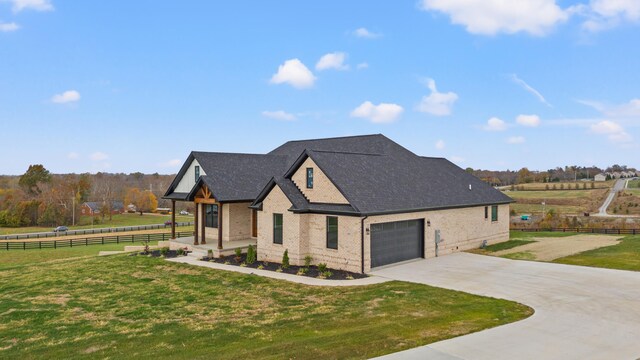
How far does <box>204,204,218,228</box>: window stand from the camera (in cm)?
3164

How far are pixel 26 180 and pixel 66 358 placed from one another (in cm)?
10431

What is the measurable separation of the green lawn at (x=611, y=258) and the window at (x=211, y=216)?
2142 cm

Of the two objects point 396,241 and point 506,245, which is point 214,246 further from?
point 506,245

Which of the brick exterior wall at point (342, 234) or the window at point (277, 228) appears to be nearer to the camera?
the brick exterior wall at point (342, 234)

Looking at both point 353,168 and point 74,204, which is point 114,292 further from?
point 74,204

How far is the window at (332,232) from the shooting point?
22.6m

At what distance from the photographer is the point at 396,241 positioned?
23.8 meters

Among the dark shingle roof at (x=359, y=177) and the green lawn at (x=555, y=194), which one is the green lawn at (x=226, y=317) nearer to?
the dark shingle roof at (x=359, y=177)

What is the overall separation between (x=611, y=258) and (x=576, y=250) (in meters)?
3.17

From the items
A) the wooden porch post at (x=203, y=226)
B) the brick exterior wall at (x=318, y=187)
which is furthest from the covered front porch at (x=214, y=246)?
the brick exterior wall at (x=318, y=187)

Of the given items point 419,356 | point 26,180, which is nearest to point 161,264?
point 419,356

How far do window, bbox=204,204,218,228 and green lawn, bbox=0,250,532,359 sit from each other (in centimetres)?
1012

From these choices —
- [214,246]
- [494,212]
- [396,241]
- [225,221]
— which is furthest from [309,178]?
[494,212]

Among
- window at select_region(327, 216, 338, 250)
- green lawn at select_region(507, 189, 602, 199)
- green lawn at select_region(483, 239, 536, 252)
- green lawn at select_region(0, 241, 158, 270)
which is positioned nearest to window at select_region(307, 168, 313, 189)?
window at select_region(327, 216, 338, 250)
